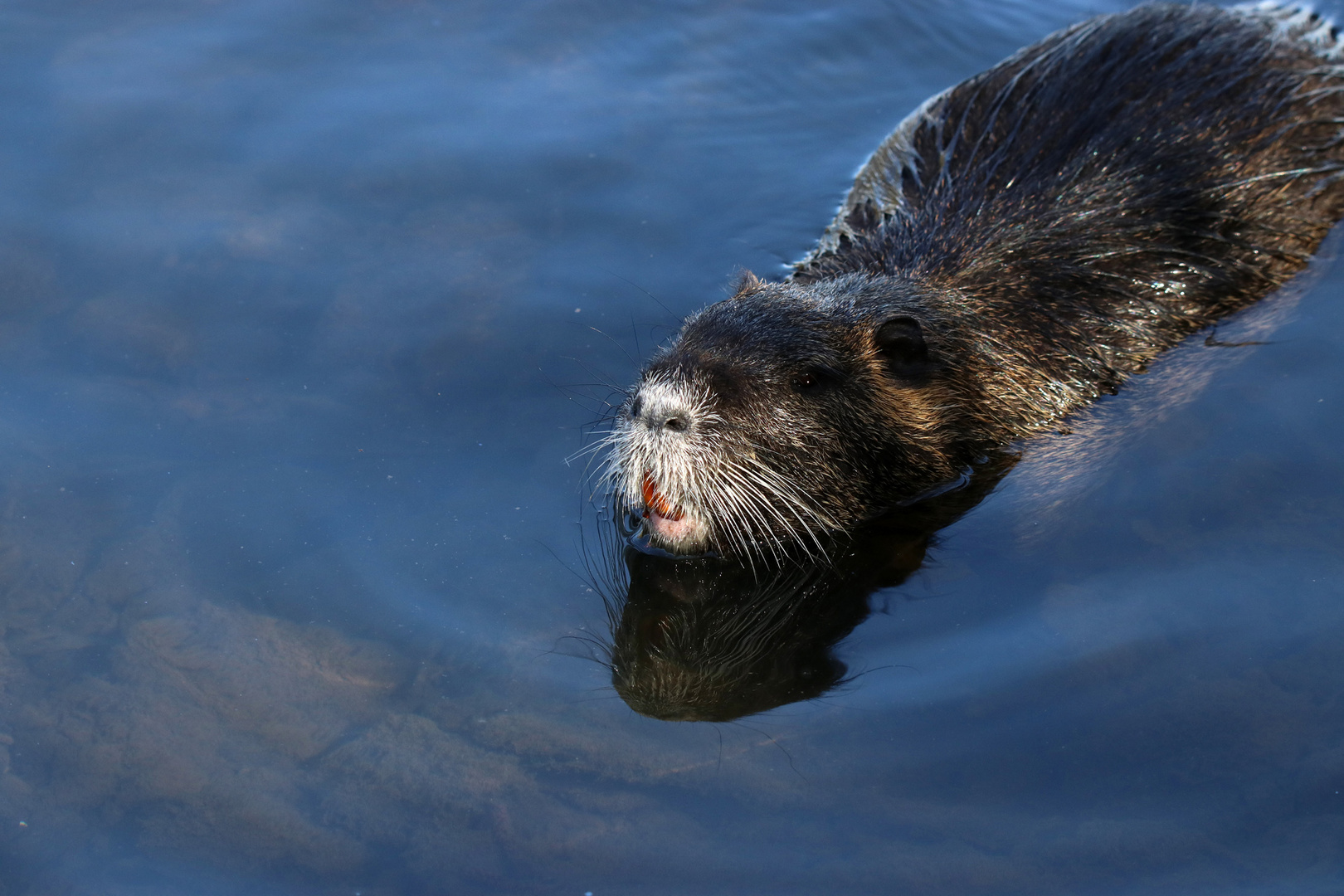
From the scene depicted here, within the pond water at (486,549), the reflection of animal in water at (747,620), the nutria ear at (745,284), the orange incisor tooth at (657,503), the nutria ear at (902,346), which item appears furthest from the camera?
the nutria ear at (745,284)

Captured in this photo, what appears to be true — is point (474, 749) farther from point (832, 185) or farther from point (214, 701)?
point (832, 185)

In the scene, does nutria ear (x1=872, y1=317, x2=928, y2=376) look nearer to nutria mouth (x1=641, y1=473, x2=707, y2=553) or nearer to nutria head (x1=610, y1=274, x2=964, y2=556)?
nutria head (x1=610, y1=274, x2=964, y2=556)

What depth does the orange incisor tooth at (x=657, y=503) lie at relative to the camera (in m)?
4.67

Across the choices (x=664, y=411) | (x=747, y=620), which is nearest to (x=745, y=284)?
(x=664, y=411)

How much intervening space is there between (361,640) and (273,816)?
0.70 meters

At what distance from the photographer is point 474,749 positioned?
398 cm

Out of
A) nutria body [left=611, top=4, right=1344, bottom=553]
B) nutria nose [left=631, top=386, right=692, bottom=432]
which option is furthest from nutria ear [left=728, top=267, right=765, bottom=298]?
nutria nose [left=631, top=386, right=692, bottom=432]

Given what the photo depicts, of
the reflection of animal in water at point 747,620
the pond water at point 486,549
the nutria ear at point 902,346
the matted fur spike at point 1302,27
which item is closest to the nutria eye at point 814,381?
the nutria ear at point 902,346

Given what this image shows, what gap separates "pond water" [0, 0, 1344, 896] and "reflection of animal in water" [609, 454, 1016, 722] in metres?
0.09

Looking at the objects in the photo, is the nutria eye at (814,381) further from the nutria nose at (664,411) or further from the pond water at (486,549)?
the pond water at (486,549)

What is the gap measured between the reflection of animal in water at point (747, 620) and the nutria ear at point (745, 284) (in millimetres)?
1022

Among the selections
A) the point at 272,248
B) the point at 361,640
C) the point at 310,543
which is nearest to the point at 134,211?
the point at 272,248

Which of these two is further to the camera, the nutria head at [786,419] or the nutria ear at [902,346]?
the nutria ear at [902,346]

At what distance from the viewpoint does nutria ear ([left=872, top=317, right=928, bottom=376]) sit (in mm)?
4922
